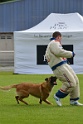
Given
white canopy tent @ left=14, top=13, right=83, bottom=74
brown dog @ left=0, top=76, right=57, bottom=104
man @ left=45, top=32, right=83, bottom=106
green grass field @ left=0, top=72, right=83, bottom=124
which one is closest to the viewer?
green grass field @ left=0, top=72, right=83, bottom=124

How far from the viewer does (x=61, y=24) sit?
28391 mm

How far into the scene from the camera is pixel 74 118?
1065 centimetres

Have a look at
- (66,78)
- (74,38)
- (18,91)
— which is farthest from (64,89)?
(74,38)

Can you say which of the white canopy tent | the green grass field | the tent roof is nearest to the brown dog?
the green grass field

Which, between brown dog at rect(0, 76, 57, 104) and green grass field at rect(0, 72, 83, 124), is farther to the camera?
brown dog at rect(0, 76, 57, 104)

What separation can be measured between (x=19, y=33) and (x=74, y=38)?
2692 millimetres

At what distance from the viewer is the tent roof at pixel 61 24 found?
27.9 m

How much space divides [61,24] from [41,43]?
1.62m

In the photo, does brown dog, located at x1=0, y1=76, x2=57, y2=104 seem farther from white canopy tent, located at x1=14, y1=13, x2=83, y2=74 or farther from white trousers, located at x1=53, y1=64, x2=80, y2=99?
white canopy tent, located at x1=14, y1=13, x2=83, y2=74

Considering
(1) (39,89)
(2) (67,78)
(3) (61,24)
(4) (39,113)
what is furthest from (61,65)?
(3) (61,24)

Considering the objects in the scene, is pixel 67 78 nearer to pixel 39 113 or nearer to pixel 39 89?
pixel 39 89

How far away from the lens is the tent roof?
27.9m

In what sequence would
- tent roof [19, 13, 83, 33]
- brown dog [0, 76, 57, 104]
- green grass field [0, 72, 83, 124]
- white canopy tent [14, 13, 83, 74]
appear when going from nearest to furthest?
1. green grass field [0, 72, 83, 124]
2. brown dog [0, 76, 57, 104]
3. white canopy tent [14, 13, 83, 74]
4. tent roof [19, 13, 83, 33]

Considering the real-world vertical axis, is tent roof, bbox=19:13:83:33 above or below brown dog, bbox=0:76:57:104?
below
